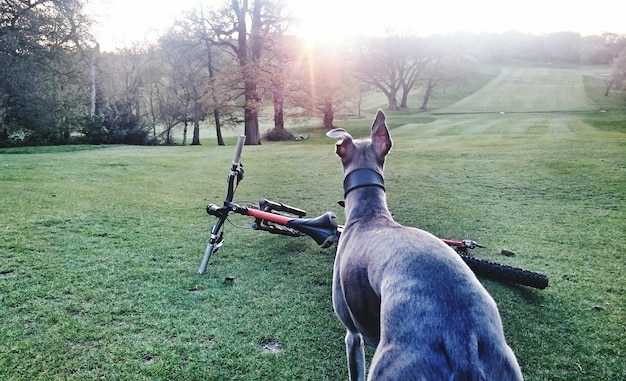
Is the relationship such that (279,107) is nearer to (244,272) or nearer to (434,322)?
(244,272)

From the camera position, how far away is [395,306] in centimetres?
172

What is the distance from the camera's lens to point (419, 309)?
1653 mm

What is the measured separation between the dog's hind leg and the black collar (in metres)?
0.95

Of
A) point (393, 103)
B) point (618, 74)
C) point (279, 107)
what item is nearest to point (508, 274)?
point (279, 107)

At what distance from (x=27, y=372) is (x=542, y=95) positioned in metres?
55.4

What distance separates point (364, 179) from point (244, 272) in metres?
2.46

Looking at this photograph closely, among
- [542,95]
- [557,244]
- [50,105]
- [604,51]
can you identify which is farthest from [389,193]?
[604,51]

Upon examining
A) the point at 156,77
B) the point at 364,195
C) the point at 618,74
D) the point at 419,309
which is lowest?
the point at 419,309

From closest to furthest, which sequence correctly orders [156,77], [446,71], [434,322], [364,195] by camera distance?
[434,322] → [364,195] → [156,77] → [446,71]

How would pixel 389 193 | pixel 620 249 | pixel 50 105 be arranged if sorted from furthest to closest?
1. pixel 50 105
2. pixel 389 193
3. pixel 620 249

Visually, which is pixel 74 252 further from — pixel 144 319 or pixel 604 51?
pixel 604 51

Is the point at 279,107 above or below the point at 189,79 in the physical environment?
below

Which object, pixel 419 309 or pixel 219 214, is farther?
pixel 219 214

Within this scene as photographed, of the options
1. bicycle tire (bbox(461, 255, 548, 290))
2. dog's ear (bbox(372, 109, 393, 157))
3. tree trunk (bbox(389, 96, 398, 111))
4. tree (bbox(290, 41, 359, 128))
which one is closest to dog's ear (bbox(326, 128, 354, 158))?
dog's ear (bbox(372, 109, 393, 157))
